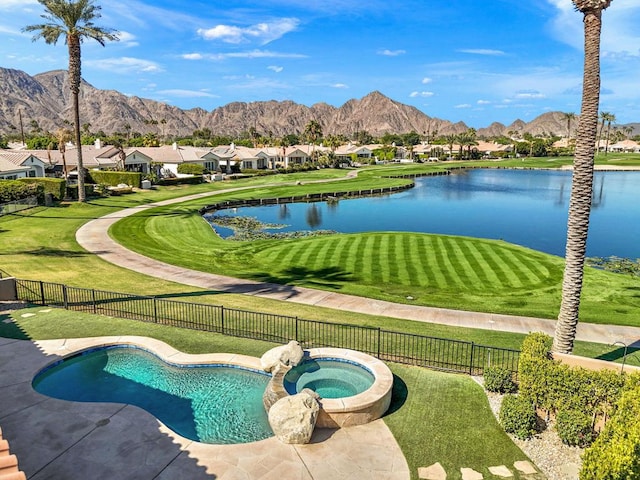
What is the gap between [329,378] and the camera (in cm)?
1571

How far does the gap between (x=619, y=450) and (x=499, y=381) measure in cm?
561

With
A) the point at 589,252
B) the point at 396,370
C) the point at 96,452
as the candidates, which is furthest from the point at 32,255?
the point at 589,252

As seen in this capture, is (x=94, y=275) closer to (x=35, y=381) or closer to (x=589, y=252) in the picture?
(x=35, y=381)

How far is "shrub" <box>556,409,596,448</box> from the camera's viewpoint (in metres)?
12.1

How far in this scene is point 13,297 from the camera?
2330cm

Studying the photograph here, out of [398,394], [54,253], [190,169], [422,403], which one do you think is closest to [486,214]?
[54,253]

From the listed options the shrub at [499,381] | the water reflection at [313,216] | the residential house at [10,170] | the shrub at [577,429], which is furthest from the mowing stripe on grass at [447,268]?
the residential house at [10,170]

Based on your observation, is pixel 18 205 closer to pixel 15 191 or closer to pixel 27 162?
pixel 15 191

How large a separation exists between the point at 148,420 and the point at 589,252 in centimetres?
4227

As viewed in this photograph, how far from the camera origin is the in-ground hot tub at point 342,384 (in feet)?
42.6

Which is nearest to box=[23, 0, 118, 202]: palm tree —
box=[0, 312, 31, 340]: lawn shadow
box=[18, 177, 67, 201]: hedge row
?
box=[18, 177, 67, 201]: hedge row

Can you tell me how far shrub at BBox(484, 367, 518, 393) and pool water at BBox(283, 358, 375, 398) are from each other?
3629mm

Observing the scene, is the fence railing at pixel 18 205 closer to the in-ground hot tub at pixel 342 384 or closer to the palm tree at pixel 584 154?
the in-ground hot tub at pixel 342 384

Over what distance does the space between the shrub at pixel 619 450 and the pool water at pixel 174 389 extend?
768 cm
